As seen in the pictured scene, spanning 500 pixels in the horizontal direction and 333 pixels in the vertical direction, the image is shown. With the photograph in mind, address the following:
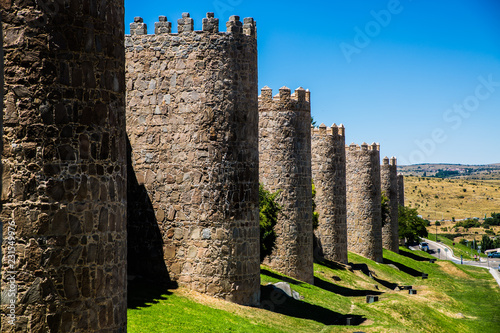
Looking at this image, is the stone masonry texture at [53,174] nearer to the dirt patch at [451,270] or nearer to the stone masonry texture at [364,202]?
the stone masonry texture at [364,202]

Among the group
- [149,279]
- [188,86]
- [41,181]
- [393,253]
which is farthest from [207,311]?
[393,253]

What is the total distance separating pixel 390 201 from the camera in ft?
183

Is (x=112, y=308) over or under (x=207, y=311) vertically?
over

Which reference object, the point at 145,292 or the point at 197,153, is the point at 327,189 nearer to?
the point at 197,153

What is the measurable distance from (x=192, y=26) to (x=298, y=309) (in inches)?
376

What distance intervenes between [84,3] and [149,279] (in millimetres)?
10455

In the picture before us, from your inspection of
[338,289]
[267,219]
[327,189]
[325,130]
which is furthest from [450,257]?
[267,219]

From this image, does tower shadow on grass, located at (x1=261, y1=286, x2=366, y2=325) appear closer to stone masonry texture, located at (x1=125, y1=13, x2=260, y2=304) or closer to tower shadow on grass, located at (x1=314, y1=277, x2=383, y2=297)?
stone masonry texture, located at (x1=125, y1=13, x2=260, y2=304)

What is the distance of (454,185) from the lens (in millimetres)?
176500

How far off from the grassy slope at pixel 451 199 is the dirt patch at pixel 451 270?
97.7m

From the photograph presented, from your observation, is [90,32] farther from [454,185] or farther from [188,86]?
[454,185]

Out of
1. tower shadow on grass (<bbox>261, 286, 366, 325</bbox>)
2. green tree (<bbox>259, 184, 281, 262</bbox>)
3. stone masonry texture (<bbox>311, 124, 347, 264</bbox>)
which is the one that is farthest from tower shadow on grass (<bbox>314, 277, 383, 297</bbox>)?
tower shadow on grass (<bbox>261, 286, 366, 325</bbox>)

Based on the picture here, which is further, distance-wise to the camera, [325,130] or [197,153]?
[325,130]

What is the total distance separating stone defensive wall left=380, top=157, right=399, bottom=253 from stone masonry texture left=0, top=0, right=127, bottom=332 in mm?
48813
